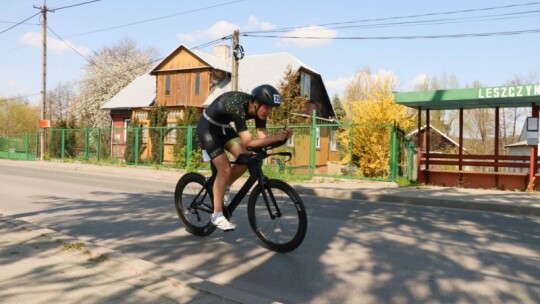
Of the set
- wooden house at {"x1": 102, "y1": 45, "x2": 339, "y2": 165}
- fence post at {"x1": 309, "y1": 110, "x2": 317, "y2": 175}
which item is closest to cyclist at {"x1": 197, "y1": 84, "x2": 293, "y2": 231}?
fence post at {"x1": 309, "y1": 110, "x2": 317, "y2": 175}

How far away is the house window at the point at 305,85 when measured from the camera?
2979 centimetres

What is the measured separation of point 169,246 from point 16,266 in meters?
1.61

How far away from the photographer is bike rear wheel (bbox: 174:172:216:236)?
5.38 meters

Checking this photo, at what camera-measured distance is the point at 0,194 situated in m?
10.1

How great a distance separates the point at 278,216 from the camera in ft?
15.5

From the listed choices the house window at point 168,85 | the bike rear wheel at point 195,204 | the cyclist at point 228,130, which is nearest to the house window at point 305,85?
the house window at point 168,85

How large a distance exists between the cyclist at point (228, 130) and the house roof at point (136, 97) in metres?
27.8

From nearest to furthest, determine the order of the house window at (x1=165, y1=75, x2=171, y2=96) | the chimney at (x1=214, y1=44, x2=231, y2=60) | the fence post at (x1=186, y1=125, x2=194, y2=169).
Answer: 1. the fence post at (x1=186, y1=125, x2=194, y2=169)
2. the house window at (x1=165, y1=75, x2=171, y2=96)
3. the chimney at (x1=214, y1=44, x2=231, y2=60)

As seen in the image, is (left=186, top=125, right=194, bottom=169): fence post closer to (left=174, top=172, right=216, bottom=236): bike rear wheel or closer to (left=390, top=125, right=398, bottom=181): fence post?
Result: (left=390, top=125, right=398, bottom=181): fence post

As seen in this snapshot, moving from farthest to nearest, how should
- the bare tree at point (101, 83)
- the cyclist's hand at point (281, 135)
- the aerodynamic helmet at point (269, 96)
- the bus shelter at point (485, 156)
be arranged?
the bare tree at point (101, 83), the bus shelter at point (485, 156), the aerodynamic helmet at point (269, 96), the cyclist's hand at point (281, 135)

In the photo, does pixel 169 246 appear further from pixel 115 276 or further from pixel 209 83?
pixel 209 83

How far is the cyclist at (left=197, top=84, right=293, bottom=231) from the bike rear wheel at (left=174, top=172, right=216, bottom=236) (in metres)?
0.38

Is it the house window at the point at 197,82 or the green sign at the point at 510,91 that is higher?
the house window at the point at 197,82

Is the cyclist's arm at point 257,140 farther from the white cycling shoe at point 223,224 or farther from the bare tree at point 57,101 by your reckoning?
the bare tree at point 57,101
